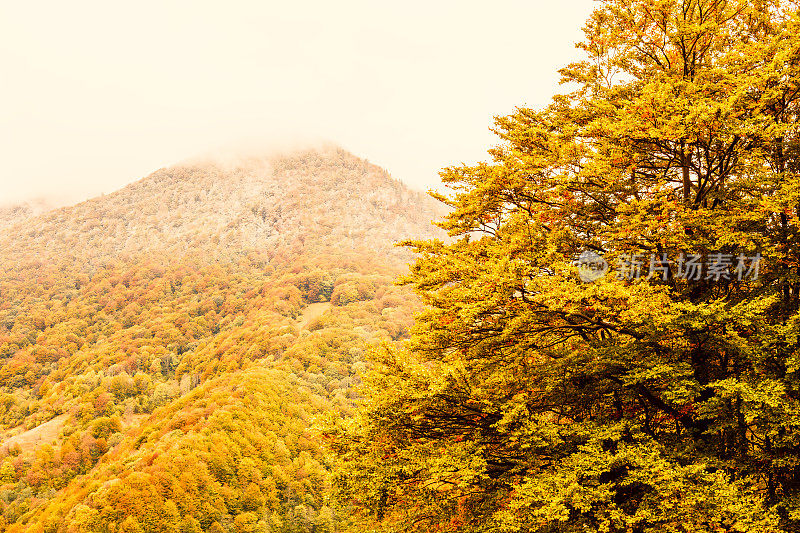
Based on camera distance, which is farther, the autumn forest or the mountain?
the mountain

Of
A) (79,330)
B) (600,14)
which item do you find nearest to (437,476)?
(600,14)

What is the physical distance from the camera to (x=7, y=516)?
7531 centimetres

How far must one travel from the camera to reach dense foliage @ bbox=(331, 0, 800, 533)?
811cm

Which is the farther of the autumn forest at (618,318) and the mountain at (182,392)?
the mountain at (182,392)

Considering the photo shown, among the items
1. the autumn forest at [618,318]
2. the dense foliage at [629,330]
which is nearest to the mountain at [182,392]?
the autumn forest at [618,318]

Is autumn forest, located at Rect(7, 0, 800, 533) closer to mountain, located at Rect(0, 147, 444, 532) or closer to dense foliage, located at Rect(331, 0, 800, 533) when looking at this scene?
dense foliage, located at Rect(331, 0, 800, 533)

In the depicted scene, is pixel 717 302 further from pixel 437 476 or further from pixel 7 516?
pixel 7 516

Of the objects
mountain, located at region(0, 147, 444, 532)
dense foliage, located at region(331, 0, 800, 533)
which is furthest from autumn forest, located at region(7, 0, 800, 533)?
mountain, located at region(0, 147, 444, 532)

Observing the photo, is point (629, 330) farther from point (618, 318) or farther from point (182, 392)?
point (182, 392)

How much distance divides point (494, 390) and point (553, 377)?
1.57 meters

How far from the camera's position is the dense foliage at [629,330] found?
8.11 meters

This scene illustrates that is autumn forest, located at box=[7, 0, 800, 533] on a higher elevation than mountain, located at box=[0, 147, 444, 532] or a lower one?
higher

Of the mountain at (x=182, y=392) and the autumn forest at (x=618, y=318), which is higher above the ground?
the autumn forest at (x=618, y=318)

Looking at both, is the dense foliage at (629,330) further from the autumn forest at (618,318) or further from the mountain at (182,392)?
the mountain at (182,392)
